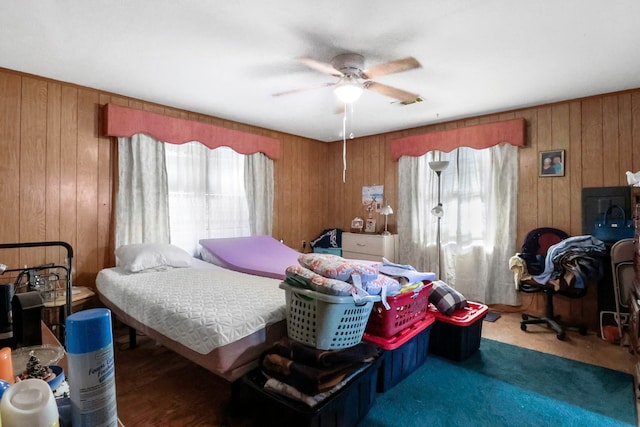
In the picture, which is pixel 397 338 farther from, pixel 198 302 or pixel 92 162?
pixel 92 162

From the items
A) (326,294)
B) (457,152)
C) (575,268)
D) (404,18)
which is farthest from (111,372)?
(457,152)

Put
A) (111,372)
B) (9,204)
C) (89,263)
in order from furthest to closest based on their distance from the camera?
(89,263) < (9,204) < (111,372)

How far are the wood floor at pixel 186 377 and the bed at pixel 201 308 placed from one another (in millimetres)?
350

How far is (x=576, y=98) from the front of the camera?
3.19 metres

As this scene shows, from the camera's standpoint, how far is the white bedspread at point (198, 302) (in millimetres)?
1695

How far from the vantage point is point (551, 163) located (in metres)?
3.36

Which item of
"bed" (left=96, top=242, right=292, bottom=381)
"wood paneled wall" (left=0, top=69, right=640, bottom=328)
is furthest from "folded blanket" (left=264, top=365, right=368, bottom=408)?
"wood paneled wall" (left=0, top=69, right=640, bottom=328)

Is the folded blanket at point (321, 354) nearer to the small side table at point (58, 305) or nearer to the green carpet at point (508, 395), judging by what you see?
the green carpet at point (508, 395)

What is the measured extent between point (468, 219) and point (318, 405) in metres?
3.12

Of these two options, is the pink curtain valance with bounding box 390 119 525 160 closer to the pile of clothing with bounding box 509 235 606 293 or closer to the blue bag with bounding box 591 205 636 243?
the blue bag with bounding box 591 205 636 243

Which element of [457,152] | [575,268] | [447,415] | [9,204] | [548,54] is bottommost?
[447,415]

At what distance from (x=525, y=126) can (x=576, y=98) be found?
48cm

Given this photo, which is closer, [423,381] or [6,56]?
[423,381]

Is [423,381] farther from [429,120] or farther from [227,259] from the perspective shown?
[429,120]
